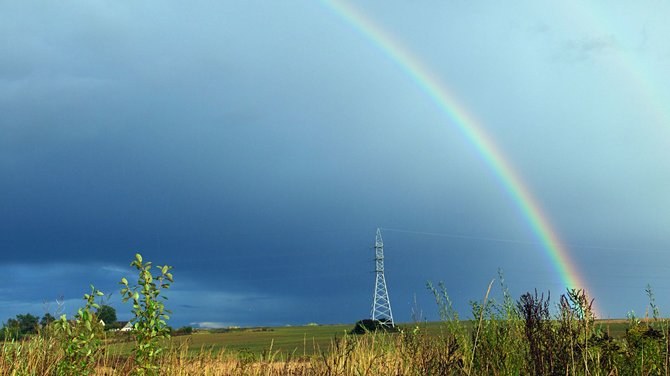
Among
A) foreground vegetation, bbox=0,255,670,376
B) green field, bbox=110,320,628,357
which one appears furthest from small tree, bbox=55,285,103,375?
green field, bbox=110,320,628,357

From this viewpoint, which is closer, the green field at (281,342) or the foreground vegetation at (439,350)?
the foreground vegetation at (439,350)

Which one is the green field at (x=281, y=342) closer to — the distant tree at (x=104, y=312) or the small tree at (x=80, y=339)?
the distant tree at (x=104, y=312)

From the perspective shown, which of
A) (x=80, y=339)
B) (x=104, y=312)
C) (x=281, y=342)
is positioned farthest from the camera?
(x=281, y=342)

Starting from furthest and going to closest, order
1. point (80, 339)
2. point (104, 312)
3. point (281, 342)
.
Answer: point (281, 342)
point (104, 312)
point (80, 339)

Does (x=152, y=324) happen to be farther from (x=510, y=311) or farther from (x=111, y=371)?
(x=510, y=311)

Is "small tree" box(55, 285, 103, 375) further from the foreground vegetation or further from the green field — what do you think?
the green field

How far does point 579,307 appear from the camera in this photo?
7141 mm

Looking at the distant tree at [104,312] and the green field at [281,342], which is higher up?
the distant tree at [104,312]

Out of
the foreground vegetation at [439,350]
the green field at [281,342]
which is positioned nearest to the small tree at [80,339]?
the foreground vegetation at [439,350]

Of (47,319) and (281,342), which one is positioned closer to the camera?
(47,319)

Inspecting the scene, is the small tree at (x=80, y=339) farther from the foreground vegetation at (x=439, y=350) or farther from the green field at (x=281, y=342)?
the green field at (x=281, y=342)

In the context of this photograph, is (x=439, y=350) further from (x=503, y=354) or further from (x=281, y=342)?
(x=281, y=342)

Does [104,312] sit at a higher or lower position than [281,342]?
higher

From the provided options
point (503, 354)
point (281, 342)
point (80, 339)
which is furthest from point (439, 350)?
point (281, 342)
